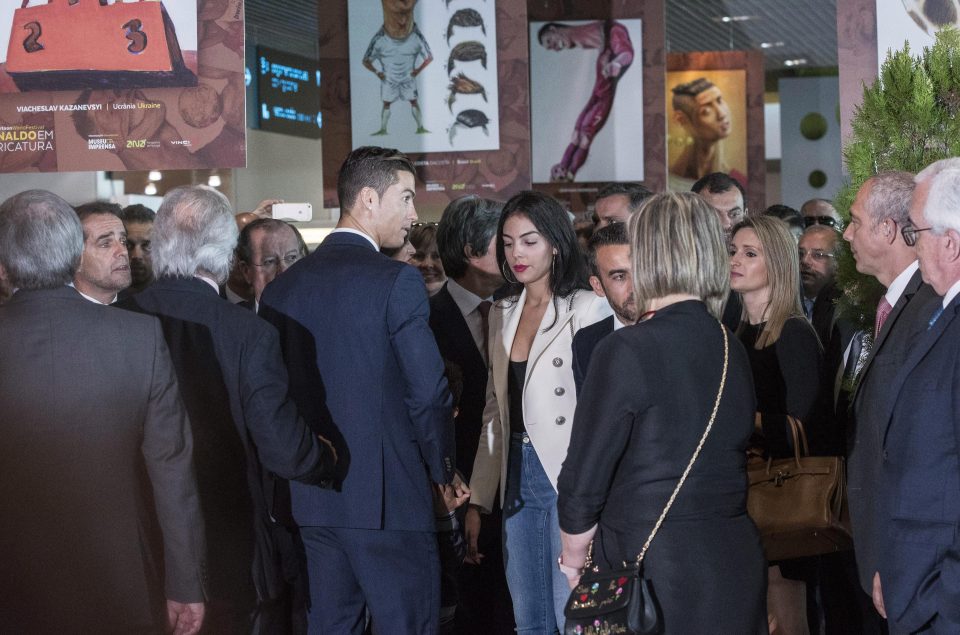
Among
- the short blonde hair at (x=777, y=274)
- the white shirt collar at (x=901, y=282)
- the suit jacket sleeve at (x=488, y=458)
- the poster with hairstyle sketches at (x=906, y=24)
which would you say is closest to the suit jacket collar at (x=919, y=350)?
the white shirt collar at (x=901, y=282)

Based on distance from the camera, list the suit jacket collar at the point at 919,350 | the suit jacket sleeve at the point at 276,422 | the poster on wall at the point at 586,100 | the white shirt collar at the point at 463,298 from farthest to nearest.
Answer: the poster on wall at the point at 586,100
the white shirt collar at the point at 463,298
the suit jacket sleeve at the point at 276,422
the suit jacket collar at the point at 919,350

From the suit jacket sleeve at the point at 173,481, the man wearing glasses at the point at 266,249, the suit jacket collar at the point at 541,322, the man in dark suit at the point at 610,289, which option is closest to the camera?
the suit jacket sleeve at the point at 173,481

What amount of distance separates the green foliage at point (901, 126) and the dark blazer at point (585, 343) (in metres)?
0.88

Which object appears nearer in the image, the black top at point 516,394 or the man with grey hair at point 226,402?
the man with grey hair at point 226,402

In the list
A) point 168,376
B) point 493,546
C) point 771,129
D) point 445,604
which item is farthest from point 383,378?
point 771,129

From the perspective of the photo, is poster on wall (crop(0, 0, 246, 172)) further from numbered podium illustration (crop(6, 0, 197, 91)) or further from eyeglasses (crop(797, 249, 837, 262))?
eyeglasses (crop(797, 249, 837, 262))

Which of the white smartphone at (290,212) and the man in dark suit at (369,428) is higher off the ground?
the white smartphone at (290,212)

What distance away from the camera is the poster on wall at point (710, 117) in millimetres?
10602

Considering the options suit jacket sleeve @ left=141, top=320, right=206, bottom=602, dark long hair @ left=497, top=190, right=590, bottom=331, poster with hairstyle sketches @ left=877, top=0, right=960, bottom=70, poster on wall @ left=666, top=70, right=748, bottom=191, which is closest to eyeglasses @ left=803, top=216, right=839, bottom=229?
poster with hairstyle sketches @ left=877, top=0, right=960, bottom=70

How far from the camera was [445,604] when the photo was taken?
3.48 m

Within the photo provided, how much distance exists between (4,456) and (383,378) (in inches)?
38.4

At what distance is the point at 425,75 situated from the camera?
543 cm

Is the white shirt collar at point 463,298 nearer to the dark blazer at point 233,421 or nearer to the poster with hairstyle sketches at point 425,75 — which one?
the dark blazer at point 233,421

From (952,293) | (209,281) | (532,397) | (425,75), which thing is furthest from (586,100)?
(952,293)
